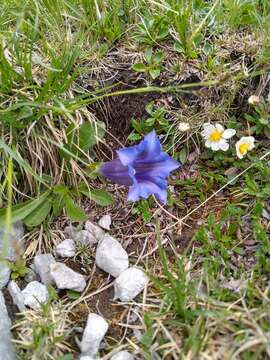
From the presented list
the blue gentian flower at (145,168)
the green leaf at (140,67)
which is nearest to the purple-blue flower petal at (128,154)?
the blue gentian flower at (145,168)

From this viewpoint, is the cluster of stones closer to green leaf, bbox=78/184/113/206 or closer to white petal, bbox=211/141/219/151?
green leaf, bbox=78/184/113/206

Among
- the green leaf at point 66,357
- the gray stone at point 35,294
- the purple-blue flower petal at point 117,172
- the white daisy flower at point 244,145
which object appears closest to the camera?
the green leaf at point 66,357

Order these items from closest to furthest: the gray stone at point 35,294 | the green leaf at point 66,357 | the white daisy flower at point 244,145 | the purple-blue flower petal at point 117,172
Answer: the green leaf at point 66,357
the gray stone at point 35,294
the purple-blue flower petal at point 117,172
the white daisy flower at point 244,145

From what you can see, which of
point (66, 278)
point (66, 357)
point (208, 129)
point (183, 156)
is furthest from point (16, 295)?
point (208, 129)

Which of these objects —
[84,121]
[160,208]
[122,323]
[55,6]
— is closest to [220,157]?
[160,208]

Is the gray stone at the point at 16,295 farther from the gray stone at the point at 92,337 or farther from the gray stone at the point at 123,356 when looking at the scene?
the gray stone at the point at 123,356

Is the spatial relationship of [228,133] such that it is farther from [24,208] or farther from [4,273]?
[4,273]
